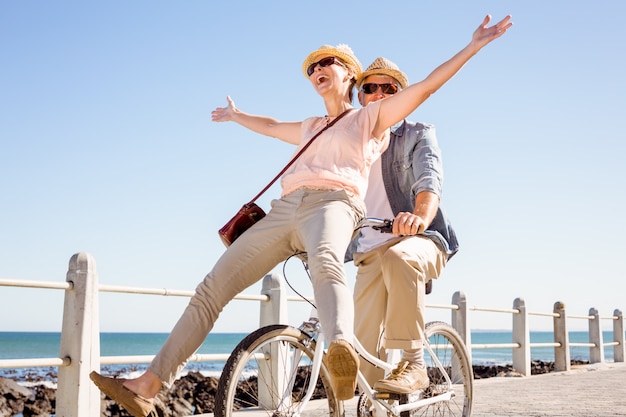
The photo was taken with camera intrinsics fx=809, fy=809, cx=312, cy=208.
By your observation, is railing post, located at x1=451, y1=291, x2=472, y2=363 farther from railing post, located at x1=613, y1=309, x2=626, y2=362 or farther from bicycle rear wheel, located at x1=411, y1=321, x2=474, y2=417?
railing post, located at x1=613, y1=309, x2=626, y2=362

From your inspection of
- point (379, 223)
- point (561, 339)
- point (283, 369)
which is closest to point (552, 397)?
point (379, 223)

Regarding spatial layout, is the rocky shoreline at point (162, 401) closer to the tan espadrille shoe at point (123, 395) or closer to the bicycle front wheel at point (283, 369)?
the bicycle front wheel at point (283, 369)

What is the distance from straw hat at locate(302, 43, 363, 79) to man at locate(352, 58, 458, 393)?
0.17 metres

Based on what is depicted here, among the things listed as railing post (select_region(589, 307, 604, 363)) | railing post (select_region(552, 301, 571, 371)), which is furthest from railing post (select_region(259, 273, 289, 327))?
railing post (select_region(589, 307, 604, 363))

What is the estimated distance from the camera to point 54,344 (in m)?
74.6

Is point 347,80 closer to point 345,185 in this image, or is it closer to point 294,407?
point 345,185

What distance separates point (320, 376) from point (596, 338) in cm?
1380

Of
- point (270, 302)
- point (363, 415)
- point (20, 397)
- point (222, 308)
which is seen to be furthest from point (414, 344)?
point (20, 397)

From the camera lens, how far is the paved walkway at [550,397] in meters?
6.05

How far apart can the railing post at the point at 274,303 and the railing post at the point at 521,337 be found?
20.2ft

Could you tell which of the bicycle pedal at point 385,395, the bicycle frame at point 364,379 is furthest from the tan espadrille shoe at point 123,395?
the bicycle pedal at point 385,395

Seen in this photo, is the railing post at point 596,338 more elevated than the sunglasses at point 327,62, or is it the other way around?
the sunglasses at point 327,62

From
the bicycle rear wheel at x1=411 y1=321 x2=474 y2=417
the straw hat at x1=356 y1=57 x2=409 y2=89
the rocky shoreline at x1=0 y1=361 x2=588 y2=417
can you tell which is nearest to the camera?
the straw hat at x1=356 y1=57 x2=409 y2=89

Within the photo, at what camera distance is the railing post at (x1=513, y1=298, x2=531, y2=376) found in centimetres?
1184
